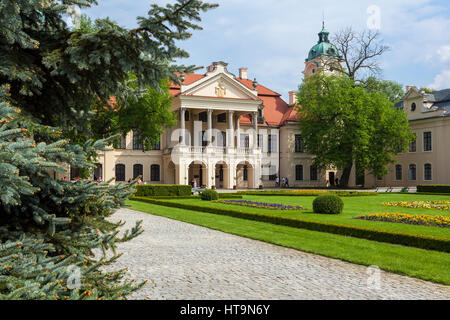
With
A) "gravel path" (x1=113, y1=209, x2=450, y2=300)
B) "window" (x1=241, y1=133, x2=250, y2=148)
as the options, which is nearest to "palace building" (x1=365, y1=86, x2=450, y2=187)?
"window" (x1=241, y1=133, x2=250, y2=148)

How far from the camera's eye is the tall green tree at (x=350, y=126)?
142ft

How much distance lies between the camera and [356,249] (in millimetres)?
9484

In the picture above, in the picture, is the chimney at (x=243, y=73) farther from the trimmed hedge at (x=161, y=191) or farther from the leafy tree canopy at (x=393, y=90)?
the trimmed hedge at (x=161, y=191)

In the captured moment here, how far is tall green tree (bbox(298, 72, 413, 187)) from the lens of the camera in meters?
43.2

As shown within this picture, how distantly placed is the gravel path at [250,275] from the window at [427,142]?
41.3 metres

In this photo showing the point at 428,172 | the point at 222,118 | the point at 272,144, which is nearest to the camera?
the point at 428,172

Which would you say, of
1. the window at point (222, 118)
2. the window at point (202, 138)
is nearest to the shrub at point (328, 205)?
the window at point (202, 138)

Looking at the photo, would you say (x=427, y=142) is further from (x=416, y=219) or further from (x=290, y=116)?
(x=416, y=219)

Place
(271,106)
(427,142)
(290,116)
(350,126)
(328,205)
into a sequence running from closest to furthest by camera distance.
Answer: (328,205) → (350,126) → (427,142) → (290,116) → (271,106)

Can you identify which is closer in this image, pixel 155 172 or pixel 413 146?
pixel 155 172

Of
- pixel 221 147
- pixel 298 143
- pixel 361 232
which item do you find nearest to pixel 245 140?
pixel 221 147

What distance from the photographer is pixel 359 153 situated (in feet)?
141

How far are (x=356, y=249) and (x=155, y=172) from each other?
1495 inches

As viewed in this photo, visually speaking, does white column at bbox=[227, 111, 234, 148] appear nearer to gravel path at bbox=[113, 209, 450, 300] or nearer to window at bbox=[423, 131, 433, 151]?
window at bbox=[423, 131, 433, 151]
